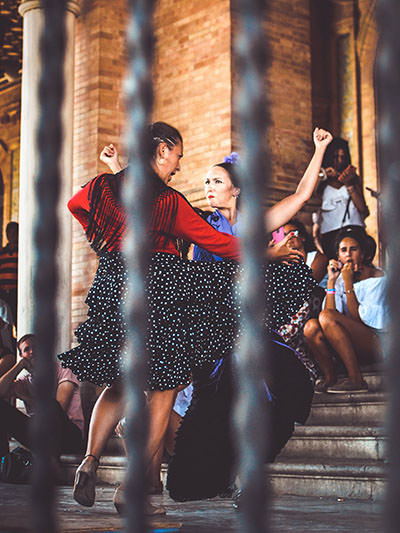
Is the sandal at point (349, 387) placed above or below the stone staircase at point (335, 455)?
above

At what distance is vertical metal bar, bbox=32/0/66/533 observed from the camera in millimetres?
1082

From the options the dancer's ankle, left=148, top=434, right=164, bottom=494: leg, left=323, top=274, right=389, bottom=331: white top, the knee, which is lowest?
left=148, top=434, right=164, bottom=494: leg

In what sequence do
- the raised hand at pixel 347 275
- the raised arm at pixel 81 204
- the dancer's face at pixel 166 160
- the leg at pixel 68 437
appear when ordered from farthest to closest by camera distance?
the leg at pixel 68 437 < the raised hand at pixel 347 275 < the dancer's face at pixel 166 160 < the raised arm at pixel 81 204

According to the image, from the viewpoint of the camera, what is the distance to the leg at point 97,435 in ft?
11.0

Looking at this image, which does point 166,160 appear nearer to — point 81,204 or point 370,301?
point 81,204

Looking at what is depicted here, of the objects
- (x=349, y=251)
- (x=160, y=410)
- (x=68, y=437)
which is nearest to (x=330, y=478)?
(x=160, y=410)

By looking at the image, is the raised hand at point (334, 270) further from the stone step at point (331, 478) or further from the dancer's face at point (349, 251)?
the stone step at point (331, 478)

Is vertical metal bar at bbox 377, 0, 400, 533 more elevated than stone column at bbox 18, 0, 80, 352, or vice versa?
stone column at bbox 18, 0, 80, 352

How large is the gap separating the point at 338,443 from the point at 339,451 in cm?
5

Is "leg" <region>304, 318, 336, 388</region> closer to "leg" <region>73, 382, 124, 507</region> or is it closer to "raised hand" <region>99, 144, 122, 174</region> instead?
"raised hand" <region>99, 144, 122, 174</region>

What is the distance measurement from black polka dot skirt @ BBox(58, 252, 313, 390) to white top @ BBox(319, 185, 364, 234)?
16.3ft

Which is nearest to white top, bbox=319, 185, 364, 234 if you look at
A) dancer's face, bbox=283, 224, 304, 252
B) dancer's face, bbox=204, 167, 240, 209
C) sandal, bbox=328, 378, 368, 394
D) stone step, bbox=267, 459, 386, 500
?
dancer's face, bbox=283, 224, 304, 252

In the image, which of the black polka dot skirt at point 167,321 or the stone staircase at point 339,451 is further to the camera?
the stone staircase at point 339,451

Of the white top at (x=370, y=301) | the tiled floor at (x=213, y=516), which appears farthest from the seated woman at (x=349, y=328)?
the tiled floor at (x=213, y=516)
